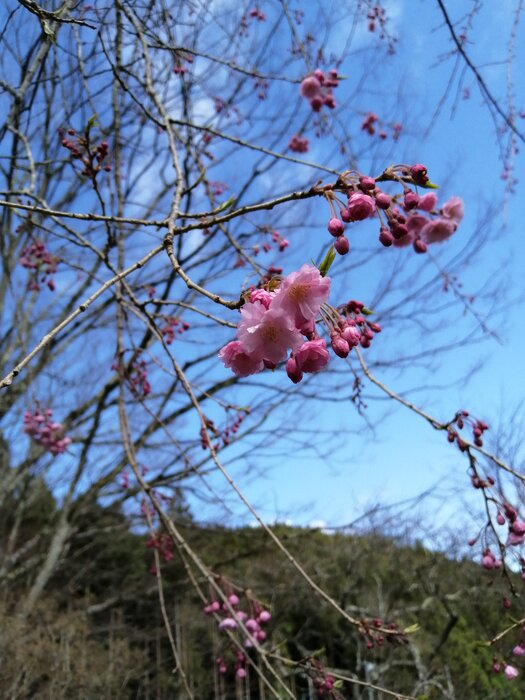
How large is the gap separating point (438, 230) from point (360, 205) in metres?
0.81

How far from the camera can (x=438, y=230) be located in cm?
151

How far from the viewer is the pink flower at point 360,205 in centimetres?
78

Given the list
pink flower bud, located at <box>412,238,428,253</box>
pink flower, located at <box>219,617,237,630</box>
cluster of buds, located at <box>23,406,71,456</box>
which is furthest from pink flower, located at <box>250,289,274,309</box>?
cluster of buds, located at <box>23,406,71,456</box>

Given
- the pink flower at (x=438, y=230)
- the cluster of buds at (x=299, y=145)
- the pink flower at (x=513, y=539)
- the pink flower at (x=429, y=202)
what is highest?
the cluster of buds at (x=299, y=145)

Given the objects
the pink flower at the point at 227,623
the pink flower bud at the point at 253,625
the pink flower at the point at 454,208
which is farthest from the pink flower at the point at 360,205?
the pink flower bud at the point at 253,625

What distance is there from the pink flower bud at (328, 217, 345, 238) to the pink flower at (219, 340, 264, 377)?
0.22 meters

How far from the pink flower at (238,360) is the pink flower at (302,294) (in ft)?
0.41

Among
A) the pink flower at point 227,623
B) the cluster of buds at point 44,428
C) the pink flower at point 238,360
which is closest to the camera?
the pink flower at point 238,360

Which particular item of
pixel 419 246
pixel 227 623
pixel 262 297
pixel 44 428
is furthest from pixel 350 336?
pixel 44 428

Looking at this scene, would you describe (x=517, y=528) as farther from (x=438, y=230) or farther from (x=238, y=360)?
(x=238, y=360)

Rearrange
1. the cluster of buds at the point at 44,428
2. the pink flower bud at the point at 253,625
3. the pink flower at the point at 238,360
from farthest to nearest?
the cluster of buds at the point at 44,428 → the pink flower bud at the point at 253,625 → the pink flower at the point at 238,360

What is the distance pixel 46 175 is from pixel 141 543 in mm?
6033

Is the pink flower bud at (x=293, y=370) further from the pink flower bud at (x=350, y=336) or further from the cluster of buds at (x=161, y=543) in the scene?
the cluster of buds at (x=161, y=543)

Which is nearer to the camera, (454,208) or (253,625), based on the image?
(454,208)
